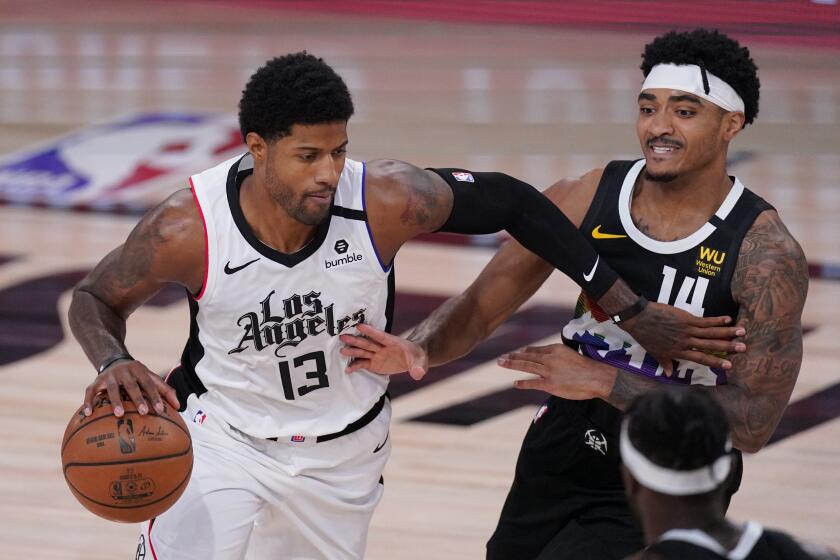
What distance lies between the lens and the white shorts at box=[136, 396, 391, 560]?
A: 4.04m

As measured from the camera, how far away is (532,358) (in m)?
4.21

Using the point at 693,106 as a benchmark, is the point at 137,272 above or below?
below

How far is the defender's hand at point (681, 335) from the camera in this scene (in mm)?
4066

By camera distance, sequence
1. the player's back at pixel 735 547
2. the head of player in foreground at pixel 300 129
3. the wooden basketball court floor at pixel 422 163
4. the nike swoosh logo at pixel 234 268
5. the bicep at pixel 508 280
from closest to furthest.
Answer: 1. the player's back at pixel 735 547
2. the head of player in foreground at pixel 300 129
3. the nike swoosh logo at pixel 234 268
4. the bicep at pixel 508 280
5. the wooden basketball court floor at pixel 422 163

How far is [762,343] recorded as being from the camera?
4.07 m

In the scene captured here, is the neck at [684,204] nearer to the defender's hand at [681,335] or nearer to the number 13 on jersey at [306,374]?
the defender's hand at [681,335]

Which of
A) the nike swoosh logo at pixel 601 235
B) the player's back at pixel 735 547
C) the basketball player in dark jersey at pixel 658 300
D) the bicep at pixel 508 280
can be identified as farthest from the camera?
the bicep at pixel 508 280

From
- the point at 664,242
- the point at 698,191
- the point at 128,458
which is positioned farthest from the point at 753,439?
the point at 128,458

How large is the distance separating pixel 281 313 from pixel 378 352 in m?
0.32

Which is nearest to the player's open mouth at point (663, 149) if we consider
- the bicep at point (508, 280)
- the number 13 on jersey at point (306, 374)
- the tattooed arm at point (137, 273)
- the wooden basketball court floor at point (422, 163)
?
the bicep at point (508, 280)

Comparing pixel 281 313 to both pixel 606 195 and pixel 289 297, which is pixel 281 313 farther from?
pixel 606 195

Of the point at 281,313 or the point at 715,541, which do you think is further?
the point at 281,313

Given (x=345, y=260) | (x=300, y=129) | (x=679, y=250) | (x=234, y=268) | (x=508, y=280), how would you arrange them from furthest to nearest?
(x=508, y=280) → (x=679, y=250) → (x=345, y=260) → (x=234, y=268) → (x=300, y=129)

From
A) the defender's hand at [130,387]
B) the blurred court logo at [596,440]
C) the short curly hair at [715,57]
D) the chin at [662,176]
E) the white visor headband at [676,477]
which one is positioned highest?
the short curly hair at [715,57]
